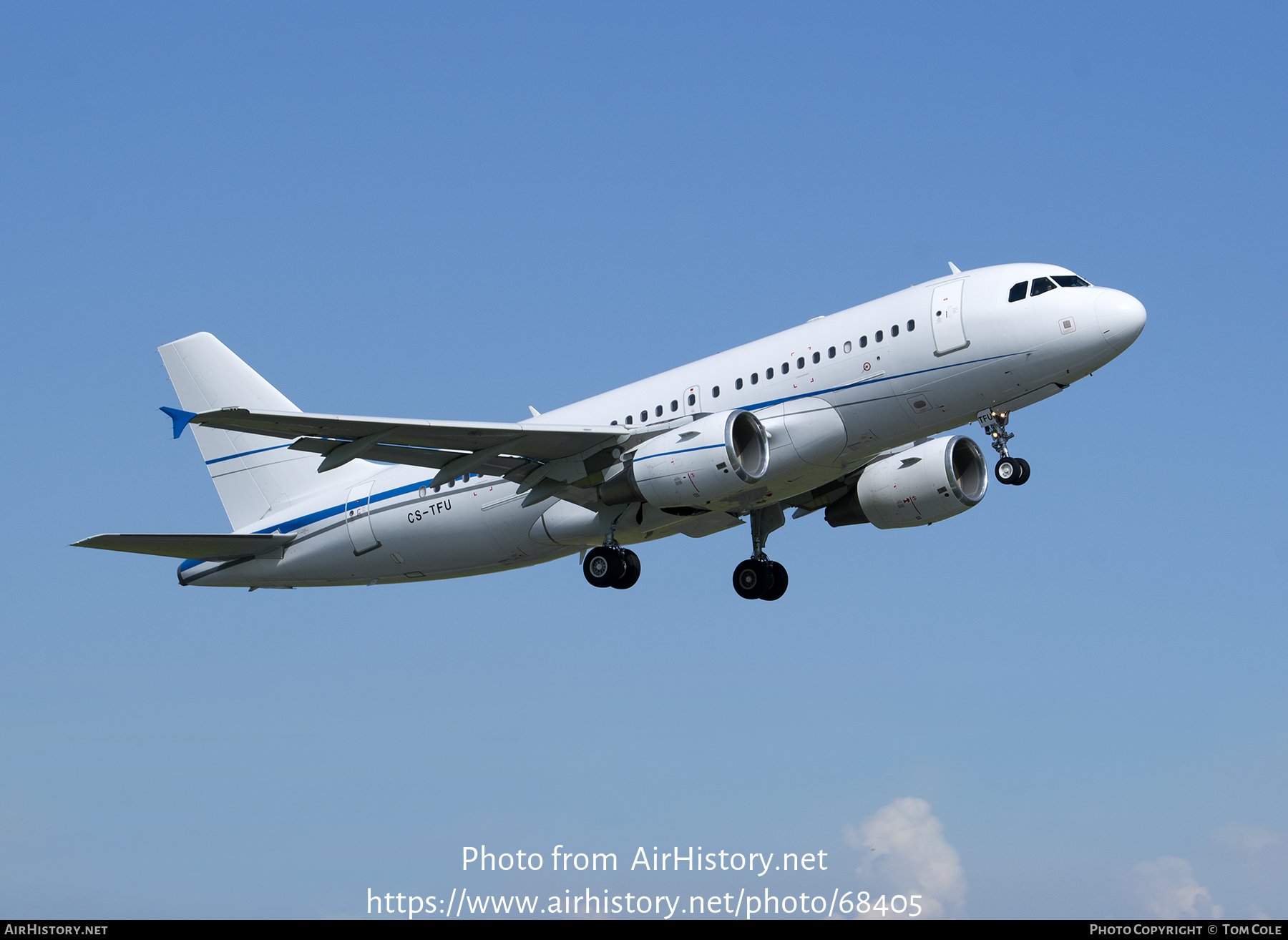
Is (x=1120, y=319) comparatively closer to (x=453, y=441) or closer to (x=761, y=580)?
(x=761, y=580)

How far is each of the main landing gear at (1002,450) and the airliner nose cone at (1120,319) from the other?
2699mm

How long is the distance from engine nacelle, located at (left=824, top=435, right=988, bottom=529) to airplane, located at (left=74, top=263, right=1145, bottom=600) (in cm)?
5

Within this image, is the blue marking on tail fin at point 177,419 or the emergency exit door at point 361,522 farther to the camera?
the emergency exit door at point 361,522

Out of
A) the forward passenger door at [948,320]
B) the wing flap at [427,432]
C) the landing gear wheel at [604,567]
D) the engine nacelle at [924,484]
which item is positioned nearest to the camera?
the wing flap at [427,432]

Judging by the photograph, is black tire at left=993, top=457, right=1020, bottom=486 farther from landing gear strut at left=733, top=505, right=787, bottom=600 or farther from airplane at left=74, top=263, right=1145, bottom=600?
landing gear strut at left=733, top=505, right=787, bottom=600

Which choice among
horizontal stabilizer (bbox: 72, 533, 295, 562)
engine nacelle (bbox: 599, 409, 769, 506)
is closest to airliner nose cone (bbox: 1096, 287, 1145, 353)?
engine nacelle (bbox: 599, 409, 769, 506)

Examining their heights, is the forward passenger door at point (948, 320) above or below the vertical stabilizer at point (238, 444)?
below

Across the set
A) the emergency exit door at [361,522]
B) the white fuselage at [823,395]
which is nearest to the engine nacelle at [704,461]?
the white fuselage at [823,395]

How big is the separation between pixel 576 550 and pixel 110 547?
10661mm

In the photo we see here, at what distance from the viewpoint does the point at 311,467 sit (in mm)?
37219

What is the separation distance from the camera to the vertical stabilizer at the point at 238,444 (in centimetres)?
3728

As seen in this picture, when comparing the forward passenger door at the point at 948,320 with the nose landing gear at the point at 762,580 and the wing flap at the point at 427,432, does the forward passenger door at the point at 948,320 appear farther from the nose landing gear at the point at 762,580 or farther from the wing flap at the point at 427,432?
the nose landing gear at the point at 762,580
